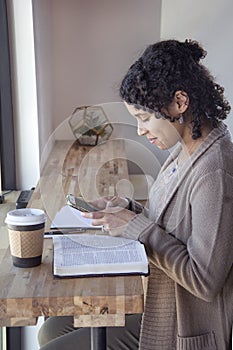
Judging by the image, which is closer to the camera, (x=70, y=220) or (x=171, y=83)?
(x=171, y=83)

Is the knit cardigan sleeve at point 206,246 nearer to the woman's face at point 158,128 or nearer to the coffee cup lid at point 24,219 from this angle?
the woman's face at point 158,128

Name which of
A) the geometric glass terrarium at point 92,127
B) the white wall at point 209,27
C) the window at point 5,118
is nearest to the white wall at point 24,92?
the window at point 5,118

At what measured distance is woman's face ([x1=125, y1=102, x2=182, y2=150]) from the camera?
127 cm

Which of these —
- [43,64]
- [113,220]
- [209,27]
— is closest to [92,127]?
[43,64]

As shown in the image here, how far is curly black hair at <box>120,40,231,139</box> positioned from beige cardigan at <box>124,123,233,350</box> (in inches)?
2.5

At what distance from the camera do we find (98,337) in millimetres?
1245

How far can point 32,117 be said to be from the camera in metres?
2.17

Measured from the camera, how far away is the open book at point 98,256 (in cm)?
116

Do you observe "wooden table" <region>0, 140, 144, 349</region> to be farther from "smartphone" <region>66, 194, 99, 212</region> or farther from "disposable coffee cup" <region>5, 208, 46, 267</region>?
"smartphone" <region>66, 194, 99, 212</region>

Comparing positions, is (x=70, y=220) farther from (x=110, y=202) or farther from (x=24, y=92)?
(x=24, y=92)

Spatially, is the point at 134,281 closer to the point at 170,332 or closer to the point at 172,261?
the point at 172,261

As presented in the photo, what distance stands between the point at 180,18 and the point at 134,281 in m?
2.24

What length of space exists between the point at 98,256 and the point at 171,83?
0.45 m

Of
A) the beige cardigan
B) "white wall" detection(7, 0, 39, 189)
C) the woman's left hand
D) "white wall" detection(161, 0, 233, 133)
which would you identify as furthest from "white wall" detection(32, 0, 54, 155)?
the beige cardigan
